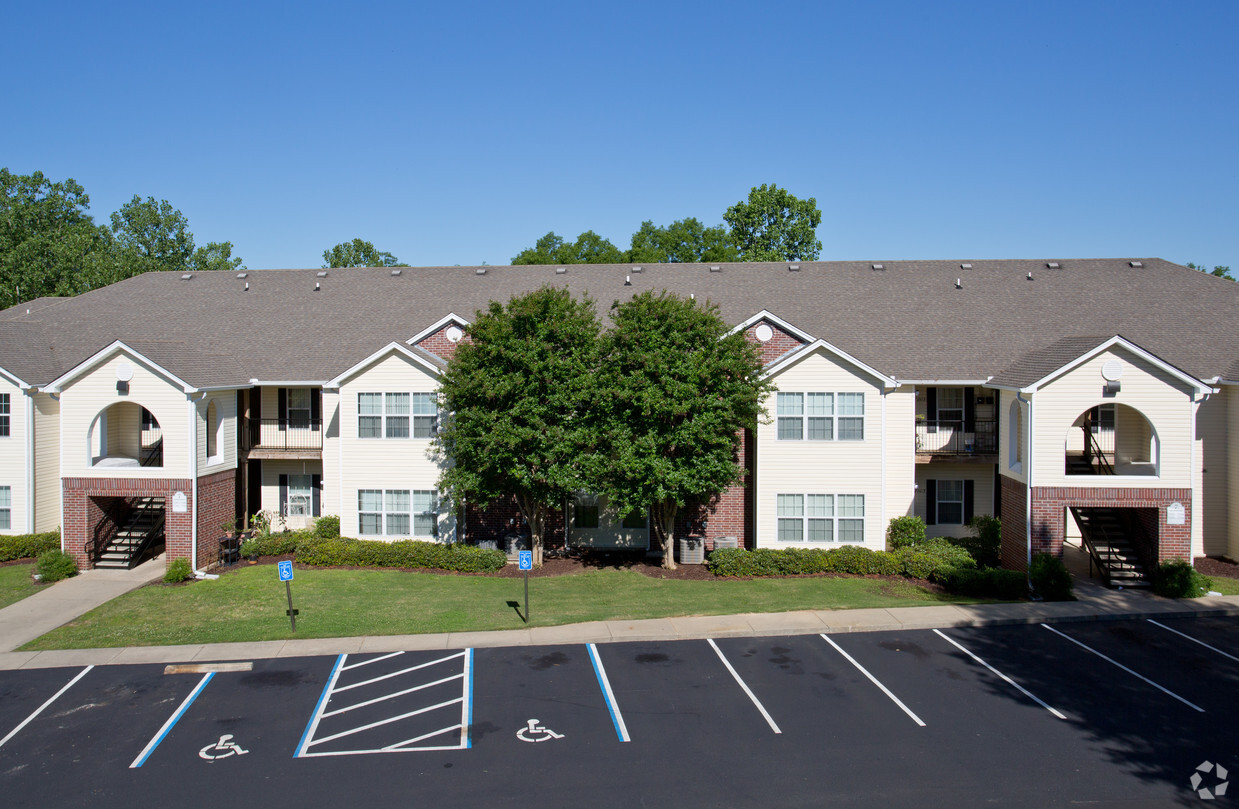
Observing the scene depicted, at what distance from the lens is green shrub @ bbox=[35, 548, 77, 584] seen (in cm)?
2239

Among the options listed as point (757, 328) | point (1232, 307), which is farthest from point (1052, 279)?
point (757, 328)

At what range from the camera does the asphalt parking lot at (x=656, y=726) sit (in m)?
11.2

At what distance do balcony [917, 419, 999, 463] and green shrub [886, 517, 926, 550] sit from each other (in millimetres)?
2556

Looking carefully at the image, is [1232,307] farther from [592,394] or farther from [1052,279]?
[592,394]

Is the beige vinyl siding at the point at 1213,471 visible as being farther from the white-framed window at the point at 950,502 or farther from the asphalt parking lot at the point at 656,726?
the asphalt parking lot at the point at 656,726

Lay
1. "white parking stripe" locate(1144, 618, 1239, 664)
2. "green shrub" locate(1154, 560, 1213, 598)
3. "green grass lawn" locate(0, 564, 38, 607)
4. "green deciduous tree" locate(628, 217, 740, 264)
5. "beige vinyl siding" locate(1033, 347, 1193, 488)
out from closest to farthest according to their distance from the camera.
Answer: "white parking stripe" locate(1144, 618, 1239, 664) < "green shrub" locate(1154, 560, 1213, 598) < "green grass lawn" locate(0, 564, 38, 607) < "beige vinyl siding" locate(1033, 347, 1193, 488) < "green deciduous tree" locate(628, 217, 740, 264)

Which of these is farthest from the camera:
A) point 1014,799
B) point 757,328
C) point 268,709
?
→ point 757,328

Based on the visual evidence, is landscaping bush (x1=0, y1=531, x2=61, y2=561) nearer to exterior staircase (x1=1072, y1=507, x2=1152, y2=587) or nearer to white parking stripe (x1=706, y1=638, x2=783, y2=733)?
white parking stripe (x1=706, y1=638, x2=783, y2=733)

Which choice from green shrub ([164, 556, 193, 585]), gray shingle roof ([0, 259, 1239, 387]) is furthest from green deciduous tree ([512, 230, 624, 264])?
green shrub ([164, 556, 193, 585])

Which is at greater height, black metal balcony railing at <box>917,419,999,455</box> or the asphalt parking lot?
black metal balcony railing at <box>917,419,999,455</box>

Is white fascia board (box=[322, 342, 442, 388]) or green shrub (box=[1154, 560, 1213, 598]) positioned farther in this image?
white fascia board (box=[322, 342, 442, 388])

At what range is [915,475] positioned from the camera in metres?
26.0

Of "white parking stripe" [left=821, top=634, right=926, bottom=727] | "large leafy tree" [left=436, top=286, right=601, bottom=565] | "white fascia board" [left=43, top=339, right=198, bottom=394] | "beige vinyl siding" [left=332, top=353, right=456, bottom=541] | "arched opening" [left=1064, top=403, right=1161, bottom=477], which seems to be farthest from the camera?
"arched opening" [left=1064, top=403, right=1161, bottom=477]

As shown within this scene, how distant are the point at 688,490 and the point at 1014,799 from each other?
11.9 meters
